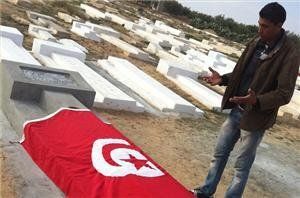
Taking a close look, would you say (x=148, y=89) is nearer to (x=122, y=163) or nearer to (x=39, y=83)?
(x=39, y=83)

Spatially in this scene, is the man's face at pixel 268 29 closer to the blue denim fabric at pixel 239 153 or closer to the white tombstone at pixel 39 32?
the blue denim fabric at pixel 239 153

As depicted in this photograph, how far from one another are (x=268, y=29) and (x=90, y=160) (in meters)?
1.82

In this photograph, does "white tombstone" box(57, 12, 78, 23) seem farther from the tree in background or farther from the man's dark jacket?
the tree in background

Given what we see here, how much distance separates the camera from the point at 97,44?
12.8 metres

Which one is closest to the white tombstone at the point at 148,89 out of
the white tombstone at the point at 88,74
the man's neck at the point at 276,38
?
the white tombstone at the point at 88,74

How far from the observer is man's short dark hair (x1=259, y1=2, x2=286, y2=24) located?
382 centimetres

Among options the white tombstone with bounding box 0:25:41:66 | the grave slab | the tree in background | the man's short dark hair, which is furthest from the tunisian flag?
the tree in background

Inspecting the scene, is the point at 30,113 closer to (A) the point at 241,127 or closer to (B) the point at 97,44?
(A) the point at 241,127

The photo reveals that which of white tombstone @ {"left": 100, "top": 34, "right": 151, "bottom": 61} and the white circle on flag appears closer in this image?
the white circle on flag

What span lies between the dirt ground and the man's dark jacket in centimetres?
153

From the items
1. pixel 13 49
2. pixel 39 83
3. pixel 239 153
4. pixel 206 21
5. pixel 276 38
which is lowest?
pixel 206 21

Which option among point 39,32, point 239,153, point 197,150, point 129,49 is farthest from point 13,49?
point 129,49

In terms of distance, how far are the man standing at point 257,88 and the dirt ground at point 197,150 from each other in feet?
3.59

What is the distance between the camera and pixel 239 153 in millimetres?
4168
